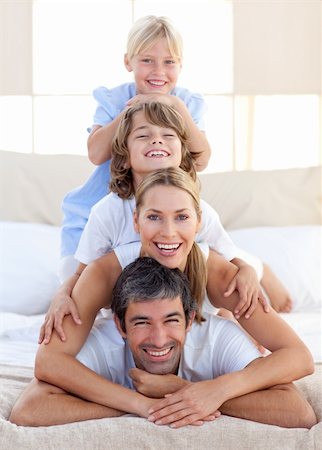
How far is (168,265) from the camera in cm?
198

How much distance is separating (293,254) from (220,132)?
898 mm

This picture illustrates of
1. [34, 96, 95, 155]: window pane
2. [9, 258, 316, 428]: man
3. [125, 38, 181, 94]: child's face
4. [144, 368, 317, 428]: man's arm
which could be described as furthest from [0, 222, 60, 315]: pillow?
[144, 368, 317, 428]: man's arm

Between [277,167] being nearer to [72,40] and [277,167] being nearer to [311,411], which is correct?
[72,40]

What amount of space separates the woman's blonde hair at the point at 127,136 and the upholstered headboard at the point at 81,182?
1.43 metres

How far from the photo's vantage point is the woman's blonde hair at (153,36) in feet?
7.91

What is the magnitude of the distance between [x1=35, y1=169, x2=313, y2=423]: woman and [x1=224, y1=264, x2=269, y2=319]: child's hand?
0.02 metres

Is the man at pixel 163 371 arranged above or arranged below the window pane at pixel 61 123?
below

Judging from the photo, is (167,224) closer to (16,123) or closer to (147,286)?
(147,286)

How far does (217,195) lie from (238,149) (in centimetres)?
51

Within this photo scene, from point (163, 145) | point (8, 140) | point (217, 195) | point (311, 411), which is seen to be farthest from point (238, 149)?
A: point (311, 411)

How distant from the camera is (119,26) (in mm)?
A: 4000

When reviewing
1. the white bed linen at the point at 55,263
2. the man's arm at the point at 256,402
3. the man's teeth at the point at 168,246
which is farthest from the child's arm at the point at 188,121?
the white bed linen at the point at 55,263

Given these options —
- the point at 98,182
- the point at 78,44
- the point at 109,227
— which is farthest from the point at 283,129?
the point at 109,227

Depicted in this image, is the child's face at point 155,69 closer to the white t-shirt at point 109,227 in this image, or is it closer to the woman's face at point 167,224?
the white t-shirt at point 109,227
